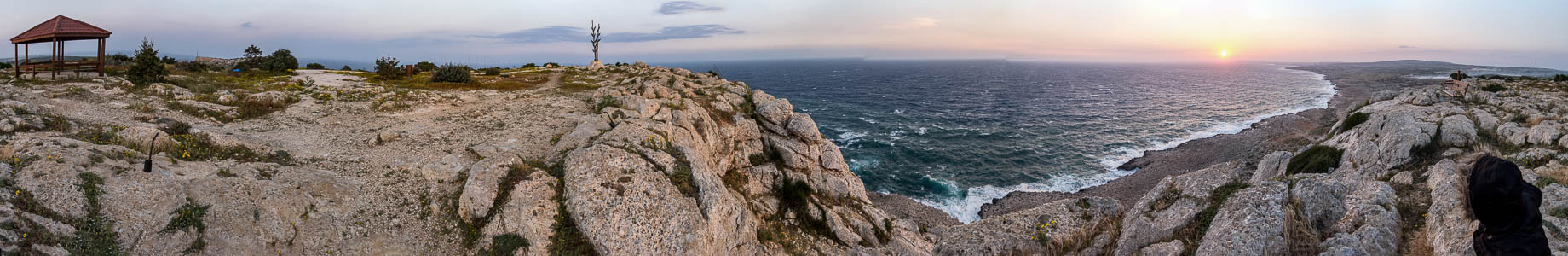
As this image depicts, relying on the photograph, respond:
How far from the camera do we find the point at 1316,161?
27984 millimetres

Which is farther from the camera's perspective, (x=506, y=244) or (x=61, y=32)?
(x=61, y=32)

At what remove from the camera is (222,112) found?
57.9 ft

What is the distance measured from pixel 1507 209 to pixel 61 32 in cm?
3934

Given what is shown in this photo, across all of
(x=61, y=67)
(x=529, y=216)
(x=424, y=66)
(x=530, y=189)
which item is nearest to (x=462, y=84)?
(x=61, y=67)

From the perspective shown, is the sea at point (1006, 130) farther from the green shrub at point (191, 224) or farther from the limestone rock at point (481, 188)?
the green shrub at point (191, 224)

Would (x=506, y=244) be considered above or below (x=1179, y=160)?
above

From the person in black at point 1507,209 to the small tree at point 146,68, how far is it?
3649cm

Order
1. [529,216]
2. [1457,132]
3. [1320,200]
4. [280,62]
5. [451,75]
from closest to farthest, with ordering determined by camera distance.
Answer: [1320,200] < [529,216] < [1457,132] < [451,75] < [280,62]

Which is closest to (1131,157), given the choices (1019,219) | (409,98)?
(1019,219)

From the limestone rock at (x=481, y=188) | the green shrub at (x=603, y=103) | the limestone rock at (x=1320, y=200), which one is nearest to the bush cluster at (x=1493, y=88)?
the limestone rock at (x=1320, y=200)

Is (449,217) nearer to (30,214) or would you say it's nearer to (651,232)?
(651,232)

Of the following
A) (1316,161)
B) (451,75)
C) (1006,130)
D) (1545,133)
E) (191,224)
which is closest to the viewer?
(191,224)

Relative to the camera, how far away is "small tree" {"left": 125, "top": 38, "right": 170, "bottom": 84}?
21281mm

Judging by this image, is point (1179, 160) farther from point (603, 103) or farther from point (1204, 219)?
point (603, 103)
